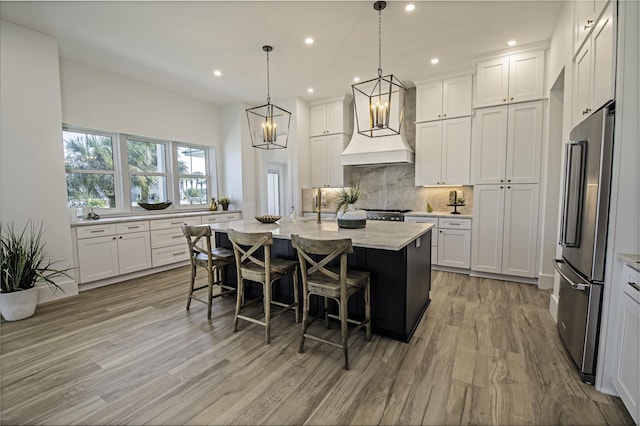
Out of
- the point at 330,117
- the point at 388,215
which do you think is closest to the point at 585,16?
the point at 388,215

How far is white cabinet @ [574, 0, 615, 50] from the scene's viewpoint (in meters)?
2.01

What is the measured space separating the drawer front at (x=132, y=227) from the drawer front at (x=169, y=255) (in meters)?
0.40

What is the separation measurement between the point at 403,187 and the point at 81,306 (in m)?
4.98

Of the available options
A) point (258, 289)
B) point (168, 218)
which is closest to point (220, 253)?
point (258, 289)

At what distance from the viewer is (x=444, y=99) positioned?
4.55 m

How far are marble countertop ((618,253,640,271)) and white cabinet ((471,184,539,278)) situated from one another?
238 centimetres

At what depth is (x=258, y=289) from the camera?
3.37m

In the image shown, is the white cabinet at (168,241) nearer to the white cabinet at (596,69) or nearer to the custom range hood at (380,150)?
the custom range hood at (380,150)

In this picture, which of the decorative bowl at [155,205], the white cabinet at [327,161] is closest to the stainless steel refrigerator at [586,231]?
the white cabinet at [327,161]

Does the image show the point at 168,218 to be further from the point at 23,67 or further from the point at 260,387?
the point at 260,387

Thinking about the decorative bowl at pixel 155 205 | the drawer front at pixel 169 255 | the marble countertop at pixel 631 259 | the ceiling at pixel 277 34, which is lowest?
the drawer front at pixel 169 255

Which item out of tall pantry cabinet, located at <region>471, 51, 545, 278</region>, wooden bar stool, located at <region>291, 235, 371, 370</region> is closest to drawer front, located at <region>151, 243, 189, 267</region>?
wooden bar stool, located at <region>291, 235, 371, 370</region>

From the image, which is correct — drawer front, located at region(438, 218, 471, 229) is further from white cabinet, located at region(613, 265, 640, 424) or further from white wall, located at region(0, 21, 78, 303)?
white wall, located at region(0, 21, 78, 303)

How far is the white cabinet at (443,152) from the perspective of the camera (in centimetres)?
444
